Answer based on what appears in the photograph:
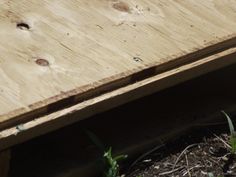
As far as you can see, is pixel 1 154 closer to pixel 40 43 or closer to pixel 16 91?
pixel 16 91

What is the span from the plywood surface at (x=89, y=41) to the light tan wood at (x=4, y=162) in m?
0.10

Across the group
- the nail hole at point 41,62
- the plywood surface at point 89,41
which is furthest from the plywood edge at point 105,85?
the nail hole at point 41,62

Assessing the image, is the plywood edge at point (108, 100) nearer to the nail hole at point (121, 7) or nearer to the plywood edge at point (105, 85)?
the plywood edge at point (105, 85)

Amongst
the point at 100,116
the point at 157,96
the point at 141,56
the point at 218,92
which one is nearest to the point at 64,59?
the point at 141,56

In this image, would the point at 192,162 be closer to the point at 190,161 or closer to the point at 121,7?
the point at 190,161

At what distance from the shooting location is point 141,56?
2000 millimetres

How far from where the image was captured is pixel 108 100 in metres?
1.88

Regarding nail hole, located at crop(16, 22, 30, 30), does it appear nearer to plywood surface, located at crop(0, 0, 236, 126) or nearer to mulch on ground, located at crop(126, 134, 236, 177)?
plywood surface, located at crop(0, 0, 236, 126)

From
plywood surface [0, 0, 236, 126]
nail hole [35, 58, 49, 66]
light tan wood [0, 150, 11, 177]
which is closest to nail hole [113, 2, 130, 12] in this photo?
plywood surface [0, 0, 236, 126]

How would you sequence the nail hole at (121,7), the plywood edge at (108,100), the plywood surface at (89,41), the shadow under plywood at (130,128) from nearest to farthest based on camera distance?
the plywood edge at (108,100)
the plywood surface at (89,41)
the shadow under plywood at (130,128)
the nail hole at (121,7)

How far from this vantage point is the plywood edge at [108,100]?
1.74 metres

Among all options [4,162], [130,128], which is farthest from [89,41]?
[4,162]

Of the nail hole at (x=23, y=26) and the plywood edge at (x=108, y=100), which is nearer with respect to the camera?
the plywood edge at (x=108, y=100)

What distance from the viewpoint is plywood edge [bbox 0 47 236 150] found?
5.70 feet
